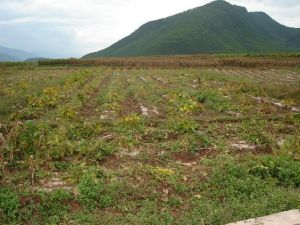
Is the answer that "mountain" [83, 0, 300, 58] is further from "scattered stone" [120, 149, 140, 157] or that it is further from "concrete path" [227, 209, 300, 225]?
"concrete path" [227, 209, 300, 225]

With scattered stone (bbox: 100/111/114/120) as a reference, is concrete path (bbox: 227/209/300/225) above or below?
below

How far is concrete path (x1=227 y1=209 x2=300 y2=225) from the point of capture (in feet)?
21.7

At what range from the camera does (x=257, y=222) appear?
6641 millimetres

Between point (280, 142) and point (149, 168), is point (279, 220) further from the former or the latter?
point (280, 142)

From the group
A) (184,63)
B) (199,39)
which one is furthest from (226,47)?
(184,63)

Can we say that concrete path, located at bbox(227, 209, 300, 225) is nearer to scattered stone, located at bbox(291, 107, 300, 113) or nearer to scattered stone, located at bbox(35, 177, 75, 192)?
scattered stone, located at bbox(35, 177, 75, 192)

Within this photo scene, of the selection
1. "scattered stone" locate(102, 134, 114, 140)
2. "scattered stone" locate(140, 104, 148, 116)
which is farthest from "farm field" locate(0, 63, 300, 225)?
"scattered stone" locate(140, 104, 148, 116)

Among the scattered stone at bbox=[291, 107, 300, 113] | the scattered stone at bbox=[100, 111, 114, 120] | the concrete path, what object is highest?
the scattered stone at bbox=[100, 111, 114, 120]

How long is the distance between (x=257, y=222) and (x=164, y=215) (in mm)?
1630

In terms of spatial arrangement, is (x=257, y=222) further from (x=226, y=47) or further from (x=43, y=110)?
(x=226, y=47)

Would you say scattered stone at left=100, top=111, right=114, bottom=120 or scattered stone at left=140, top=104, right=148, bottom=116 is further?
scattered stone at left=140, top=104, right=148, bottom=116

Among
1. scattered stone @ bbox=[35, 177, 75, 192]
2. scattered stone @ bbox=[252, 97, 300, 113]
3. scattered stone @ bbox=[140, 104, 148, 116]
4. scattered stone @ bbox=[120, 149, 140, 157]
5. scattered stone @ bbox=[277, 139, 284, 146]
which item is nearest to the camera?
scattered stone @ bbox=[35, 177, 75, 192]

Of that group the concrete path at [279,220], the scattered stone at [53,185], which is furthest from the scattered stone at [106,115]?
the concrete path at [279,220]

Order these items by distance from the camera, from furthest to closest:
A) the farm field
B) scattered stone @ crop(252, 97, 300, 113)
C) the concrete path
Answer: scattered stone @ crop(252, 97, 300, 113)
the farm field
the concrete path
